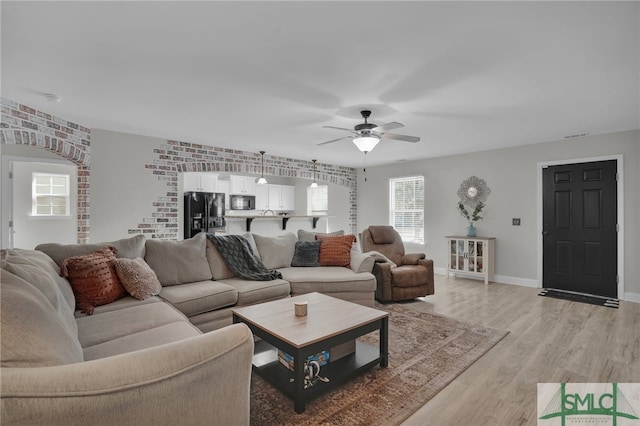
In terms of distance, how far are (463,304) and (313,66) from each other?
356 cm

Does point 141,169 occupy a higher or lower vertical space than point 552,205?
higher

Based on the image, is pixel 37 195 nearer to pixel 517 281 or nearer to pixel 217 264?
pixel 217 264

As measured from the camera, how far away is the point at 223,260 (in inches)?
139

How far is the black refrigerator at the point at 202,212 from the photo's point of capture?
5.70 m

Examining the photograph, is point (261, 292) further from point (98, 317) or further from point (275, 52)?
point (275, 52)

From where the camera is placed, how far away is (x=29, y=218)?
559cm

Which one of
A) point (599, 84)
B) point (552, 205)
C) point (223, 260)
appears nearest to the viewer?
point (599, 84)

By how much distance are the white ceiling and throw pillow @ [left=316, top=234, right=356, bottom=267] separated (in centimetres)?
156

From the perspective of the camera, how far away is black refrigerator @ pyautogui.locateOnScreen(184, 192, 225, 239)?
5.70 metres

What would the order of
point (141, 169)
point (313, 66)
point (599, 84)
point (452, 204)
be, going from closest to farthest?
point (313, 66) → point (599, 84) → point (141, 169) → point (452, 204)

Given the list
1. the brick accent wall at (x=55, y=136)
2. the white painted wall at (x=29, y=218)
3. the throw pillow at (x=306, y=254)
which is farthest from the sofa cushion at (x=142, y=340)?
the white painted wall at (x=29, y=218)

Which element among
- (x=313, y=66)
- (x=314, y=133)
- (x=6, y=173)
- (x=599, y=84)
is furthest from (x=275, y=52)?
(x=6, y=173)

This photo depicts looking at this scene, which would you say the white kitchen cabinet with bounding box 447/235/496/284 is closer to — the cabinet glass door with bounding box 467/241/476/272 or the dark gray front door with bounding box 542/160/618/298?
the cabinet glass door with bounding box 467/241/476/272
